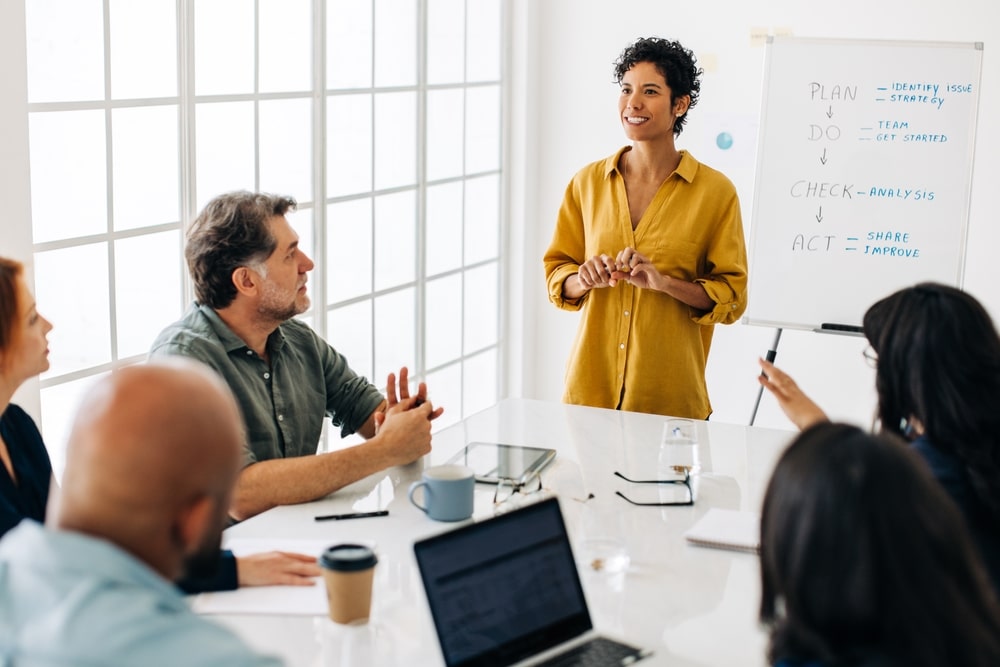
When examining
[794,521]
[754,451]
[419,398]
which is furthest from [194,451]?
[754,451]

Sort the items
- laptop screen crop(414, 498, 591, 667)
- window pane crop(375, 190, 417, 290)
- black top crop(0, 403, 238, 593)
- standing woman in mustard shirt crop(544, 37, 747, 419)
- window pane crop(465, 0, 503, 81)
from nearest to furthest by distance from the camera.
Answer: laptop screen crop(414, 498, 591, 667)
black top crop(0, 403, 238, 593)
standing woman in mustard shirt crop(544, 37, 747, 419)
window pane crop(375, 190, 417, 290)
window pane crop(465, 0, 503, 81)

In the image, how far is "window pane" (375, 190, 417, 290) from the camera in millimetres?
4031

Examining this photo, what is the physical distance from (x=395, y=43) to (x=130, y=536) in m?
3.17

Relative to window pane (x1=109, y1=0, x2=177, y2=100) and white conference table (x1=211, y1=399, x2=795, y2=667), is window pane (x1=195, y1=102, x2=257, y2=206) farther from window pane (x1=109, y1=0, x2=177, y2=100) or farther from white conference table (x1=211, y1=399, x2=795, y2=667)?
white conference table (x1=211, y1=399, x2=795, y2=667)

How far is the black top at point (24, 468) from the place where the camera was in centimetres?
194

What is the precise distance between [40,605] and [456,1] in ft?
12.2

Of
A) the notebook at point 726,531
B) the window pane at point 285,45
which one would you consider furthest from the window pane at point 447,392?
the notebook at point 726,531

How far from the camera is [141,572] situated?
1.08 meters

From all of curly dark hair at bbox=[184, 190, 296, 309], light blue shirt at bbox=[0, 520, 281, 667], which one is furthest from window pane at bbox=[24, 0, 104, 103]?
light blue shirt at bbox=[0, 520, 281, 667]

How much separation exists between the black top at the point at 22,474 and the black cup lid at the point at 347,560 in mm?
218

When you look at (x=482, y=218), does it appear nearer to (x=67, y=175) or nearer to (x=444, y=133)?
(x=444, y=133)

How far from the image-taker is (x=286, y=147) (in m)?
3.47

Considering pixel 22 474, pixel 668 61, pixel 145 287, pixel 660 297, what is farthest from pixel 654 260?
pixel 22 474

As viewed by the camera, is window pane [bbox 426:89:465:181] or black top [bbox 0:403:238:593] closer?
black top [bbox 0:403:238:593]
